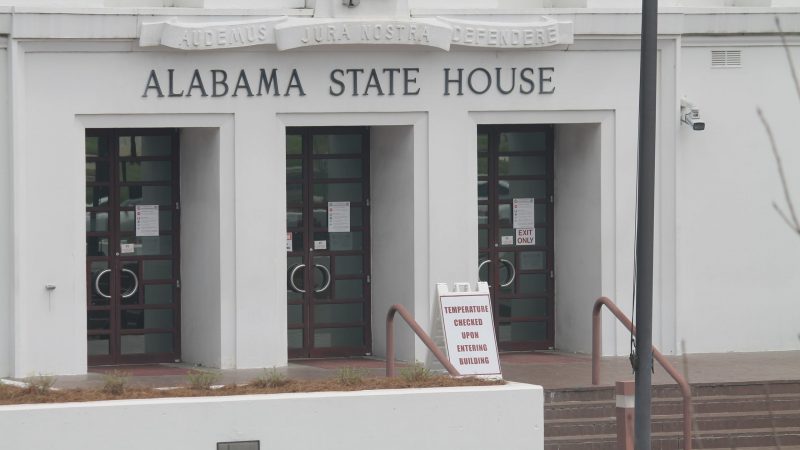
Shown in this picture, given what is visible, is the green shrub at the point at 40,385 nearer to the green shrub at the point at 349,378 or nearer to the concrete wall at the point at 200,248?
the green shrub at the point at 349,378

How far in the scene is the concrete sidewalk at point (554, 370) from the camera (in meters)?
16.7

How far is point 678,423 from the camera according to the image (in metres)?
15.7

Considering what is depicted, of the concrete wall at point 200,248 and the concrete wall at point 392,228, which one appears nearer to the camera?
the concrete wall at point 200,248

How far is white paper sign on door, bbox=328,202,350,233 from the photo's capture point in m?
19.4

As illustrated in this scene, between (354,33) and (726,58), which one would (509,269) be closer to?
(726,58)

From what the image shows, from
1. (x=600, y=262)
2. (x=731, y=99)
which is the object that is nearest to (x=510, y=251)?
(x=600, y=262)

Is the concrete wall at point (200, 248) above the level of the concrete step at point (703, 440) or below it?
above

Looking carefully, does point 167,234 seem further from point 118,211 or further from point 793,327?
point 793,327

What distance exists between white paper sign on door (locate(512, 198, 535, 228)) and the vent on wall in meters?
2.90

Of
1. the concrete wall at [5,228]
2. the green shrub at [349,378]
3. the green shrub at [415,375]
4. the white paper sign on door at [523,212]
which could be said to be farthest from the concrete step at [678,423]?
the concrete wall at [5,228]

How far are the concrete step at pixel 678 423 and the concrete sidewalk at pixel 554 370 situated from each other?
0.58 metres

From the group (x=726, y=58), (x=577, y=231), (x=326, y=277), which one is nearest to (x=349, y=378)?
(x=326, y=277)

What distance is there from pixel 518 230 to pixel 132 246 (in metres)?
4.89

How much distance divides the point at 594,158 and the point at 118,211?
5.82 m
